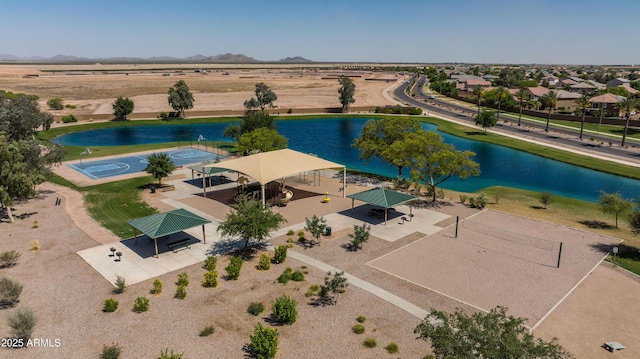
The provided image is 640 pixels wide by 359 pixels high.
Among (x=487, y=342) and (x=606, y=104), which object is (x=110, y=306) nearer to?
(x=487, y=342)

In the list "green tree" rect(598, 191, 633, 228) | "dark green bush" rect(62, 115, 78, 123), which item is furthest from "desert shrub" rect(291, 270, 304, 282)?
"dark green bush" rect(62, 115, 78, 123)

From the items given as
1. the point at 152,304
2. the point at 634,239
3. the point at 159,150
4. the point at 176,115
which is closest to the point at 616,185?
the point at 634,239

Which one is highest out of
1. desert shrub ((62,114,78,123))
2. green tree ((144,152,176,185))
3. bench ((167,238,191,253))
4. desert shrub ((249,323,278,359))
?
desert shrub ((62,114,78,123))

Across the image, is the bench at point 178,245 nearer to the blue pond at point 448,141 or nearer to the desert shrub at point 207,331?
the desert shrub at point 207,331

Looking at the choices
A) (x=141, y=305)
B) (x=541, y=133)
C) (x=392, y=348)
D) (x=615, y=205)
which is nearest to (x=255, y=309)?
(x=141, y=305)

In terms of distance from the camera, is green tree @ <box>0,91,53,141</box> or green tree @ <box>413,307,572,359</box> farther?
green tree @ <box>0,91,53,141</box>

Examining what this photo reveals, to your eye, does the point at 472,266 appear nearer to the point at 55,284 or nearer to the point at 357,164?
the point at 55,284

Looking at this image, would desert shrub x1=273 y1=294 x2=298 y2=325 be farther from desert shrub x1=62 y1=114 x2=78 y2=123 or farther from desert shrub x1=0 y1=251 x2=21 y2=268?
desert shrub x1=62 y1=114 x2=78 y2=123

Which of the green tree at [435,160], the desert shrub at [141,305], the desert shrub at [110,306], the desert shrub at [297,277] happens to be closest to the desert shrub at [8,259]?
the desert shrub at [110,306]
